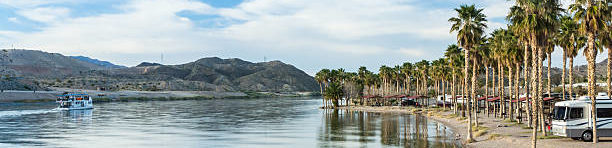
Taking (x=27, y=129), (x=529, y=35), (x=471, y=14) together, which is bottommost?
(x=27, y=129)

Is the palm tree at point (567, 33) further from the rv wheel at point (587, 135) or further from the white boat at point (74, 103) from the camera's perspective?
the white boat at point (74, 103)

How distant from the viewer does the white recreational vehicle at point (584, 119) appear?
2894 centimetres

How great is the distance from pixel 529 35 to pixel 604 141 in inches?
310

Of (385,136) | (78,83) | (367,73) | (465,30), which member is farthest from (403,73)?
(78,83)

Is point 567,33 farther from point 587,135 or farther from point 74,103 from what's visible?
point 74,103

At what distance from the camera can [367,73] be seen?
131m

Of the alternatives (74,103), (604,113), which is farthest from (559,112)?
(74,103)

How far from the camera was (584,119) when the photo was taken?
95.7ft

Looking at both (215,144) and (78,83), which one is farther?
(78,83)

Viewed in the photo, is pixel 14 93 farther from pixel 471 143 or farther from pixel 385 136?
pixel 471 143

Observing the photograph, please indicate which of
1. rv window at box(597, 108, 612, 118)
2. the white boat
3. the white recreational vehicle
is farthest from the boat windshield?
the white boat

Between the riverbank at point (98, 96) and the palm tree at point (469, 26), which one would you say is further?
the riverbank at point (98, 96)

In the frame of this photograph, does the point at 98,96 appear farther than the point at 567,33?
Yes

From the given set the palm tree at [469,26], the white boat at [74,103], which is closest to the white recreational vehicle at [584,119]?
the palm tree at [469,26]
